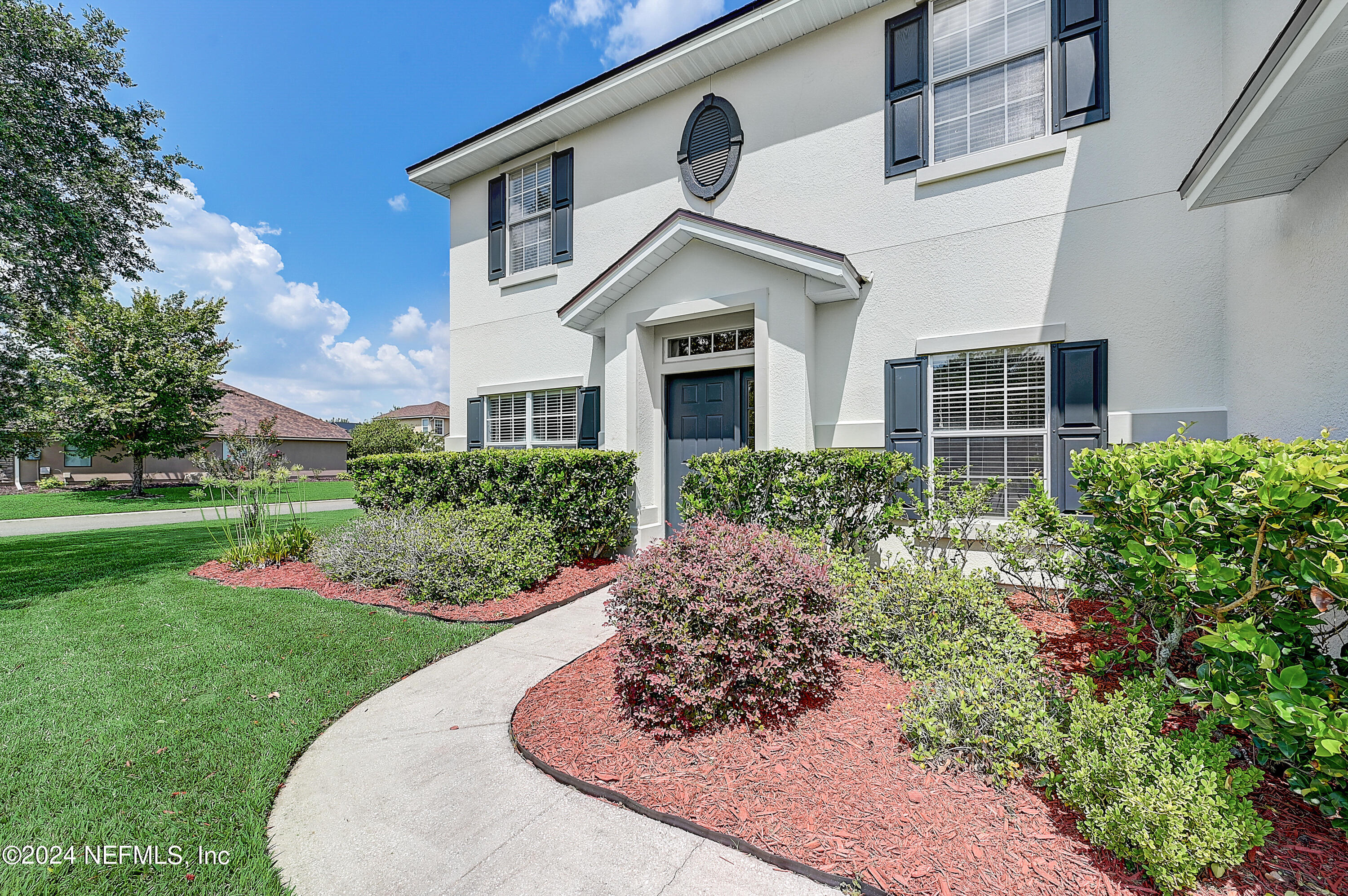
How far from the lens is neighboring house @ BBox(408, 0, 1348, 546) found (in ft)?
12.0

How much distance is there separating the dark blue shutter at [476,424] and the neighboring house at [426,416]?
1647 inches

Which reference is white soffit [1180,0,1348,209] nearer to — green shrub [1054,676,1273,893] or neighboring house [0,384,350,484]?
green shrub [1054,676,1273,893]

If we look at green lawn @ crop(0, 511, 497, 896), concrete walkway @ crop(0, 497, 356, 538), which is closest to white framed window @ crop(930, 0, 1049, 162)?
green lawn @ crop(0, 511, 497, 896)

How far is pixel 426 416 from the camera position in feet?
177

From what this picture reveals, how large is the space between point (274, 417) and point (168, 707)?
3460cm

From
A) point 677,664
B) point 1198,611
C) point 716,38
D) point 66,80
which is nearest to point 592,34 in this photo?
point 716,38

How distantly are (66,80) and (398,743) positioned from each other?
1165cm

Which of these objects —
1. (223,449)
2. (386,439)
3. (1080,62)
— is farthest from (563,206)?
(223,449)

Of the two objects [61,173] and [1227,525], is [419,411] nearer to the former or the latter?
[61,173]

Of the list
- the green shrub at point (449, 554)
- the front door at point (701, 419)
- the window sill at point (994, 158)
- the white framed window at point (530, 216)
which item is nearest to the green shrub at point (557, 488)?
the green shrub at point (449, 554)

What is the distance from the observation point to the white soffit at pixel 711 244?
19.4 ft

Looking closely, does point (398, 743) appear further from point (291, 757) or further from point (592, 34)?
point (592, 34)

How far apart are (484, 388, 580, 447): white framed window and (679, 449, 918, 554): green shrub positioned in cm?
361

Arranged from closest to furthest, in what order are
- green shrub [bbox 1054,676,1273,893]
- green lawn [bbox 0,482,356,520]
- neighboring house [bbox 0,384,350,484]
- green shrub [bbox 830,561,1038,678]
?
green shrub [bbox 1054,676,1273,893] → green shrub [bbox 830,561,1038,678] → green lawn [bbox 0,482,356,520] → neighboring house [bbox 0,384,350,484]
